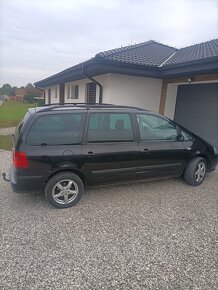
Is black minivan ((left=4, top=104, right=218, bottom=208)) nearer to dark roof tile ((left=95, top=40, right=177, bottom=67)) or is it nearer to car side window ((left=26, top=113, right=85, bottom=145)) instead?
car side window ((left=26, top=113, right=85, bottom=145))

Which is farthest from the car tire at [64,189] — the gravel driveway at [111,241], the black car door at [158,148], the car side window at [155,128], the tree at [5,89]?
the tree at [5,89]

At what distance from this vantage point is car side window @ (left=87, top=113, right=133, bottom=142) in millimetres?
3687

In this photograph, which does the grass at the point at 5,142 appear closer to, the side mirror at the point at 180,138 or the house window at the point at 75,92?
the house window at the point at 75,92

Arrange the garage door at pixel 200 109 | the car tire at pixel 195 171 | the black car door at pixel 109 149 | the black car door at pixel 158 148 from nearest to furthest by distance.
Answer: the black car door at pixel 109 149 < the black car door at pixel 158 148 < the car tire at pixel 195 171 < the garage door at pixel 200 109

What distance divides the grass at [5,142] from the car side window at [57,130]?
4649 millimetres

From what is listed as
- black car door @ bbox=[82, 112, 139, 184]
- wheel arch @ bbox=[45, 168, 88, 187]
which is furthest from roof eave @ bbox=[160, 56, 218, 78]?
wheel arch @ bbox=[45, 168, 88, 187]

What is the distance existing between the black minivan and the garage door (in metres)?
3.38

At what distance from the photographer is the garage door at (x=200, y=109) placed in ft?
23.7

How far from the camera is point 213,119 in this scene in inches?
287

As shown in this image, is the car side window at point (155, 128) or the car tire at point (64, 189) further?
the car side window at point (155, 128)

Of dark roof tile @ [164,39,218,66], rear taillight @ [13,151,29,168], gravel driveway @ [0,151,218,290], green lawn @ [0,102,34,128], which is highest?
dark roof tile @ [164,39,218,66]

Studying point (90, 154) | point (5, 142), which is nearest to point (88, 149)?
point (90, 154)

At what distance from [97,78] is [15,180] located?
19.6 ft

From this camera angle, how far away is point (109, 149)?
374cm
